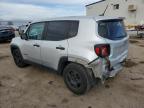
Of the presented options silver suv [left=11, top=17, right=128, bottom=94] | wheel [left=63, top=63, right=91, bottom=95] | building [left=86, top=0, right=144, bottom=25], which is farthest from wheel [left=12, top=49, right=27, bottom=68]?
building [left=86, top=0, right=144, bottom=25]

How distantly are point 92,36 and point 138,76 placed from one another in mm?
2400

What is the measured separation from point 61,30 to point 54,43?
0.36 m

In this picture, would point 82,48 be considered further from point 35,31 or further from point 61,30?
point 35,31

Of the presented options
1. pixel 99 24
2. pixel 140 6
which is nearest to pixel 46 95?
pixel 99 24

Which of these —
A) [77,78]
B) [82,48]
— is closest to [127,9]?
[77,78]

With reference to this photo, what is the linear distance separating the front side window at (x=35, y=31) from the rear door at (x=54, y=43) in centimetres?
27

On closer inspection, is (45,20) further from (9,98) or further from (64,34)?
(9,98)

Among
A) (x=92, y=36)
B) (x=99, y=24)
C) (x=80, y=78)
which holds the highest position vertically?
(x=99, y=24)

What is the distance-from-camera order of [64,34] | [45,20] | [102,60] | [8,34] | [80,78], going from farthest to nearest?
[8,34]
[45,20]
[64,34]
[80,78]
[102,60]

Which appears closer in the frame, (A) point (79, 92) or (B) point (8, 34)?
(A) point (79, 92)

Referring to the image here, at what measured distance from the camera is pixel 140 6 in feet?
64.7

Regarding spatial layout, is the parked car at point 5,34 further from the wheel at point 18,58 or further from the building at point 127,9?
the building at point 127,9

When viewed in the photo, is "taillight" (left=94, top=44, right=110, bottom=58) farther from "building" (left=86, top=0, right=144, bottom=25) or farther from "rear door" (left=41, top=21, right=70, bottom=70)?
"building" (left=86, top=0, right=144, bottom=25)

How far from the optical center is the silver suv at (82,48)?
12.3 feet
